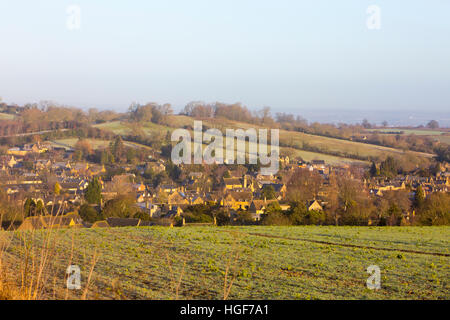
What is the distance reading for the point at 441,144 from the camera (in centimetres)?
5588

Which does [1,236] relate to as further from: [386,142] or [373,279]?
[386,142]

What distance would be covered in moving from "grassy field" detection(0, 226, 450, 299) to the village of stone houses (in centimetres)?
4

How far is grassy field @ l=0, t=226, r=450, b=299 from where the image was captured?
5.90 m

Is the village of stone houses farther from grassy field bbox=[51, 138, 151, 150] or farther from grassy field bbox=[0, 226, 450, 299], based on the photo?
grassy field bbox=[51, 138, 151, 150]

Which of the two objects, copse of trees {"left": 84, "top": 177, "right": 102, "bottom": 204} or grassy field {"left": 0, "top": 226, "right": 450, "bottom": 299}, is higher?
grassy field {"left": 0, "top": 226, "right": 450, "bottom": 299}

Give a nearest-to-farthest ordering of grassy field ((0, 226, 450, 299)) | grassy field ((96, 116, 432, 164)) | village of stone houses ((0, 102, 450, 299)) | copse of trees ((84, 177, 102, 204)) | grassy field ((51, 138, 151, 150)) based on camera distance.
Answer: grassy field ((0, 226, 450, 299)), village of stone houses ((0, 102, 450, 299)), copse of trees ((84, 177, 102, 204)), grassy field ((96, 116, 432, 164)), grassy field ((51, 138, 151, 150))

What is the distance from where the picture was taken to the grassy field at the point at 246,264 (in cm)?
590

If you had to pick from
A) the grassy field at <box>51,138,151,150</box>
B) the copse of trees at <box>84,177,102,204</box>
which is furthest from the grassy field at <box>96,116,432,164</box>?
the copse of trees at <box>84,177,102,204</box>

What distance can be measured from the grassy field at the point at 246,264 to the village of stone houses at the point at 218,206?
40 mm

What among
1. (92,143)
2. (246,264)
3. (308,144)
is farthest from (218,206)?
(92,143)

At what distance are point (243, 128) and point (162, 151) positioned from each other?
1334cm
